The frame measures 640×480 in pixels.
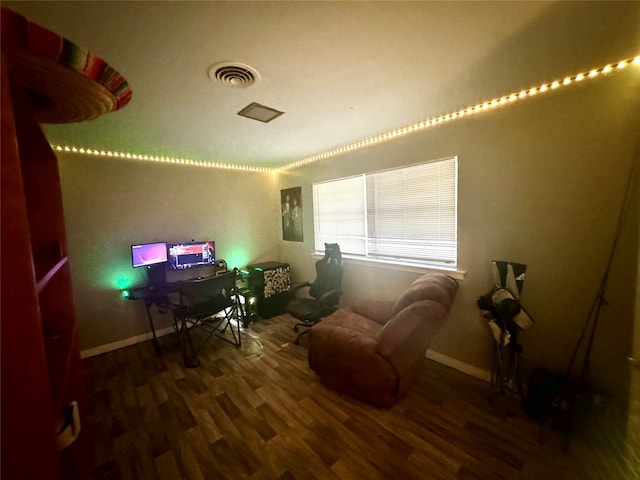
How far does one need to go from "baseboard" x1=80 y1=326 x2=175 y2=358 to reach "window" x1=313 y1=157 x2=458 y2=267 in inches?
104

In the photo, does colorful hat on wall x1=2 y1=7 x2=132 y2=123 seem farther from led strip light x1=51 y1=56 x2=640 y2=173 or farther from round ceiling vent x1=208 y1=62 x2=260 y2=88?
led strip light x1=51 y1=56 x2=640 y2=173

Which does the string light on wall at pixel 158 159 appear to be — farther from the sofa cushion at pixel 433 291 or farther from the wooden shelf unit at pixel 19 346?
the sofa cushion at pixel 433 291

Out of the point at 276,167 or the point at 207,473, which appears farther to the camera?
the point at 276,167

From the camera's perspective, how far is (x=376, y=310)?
263 centimetres

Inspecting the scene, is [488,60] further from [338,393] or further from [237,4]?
[338,393]

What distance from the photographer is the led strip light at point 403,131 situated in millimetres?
1656

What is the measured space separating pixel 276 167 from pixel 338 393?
3.52 metres

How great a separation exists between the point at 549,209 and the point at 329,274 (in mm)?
2304

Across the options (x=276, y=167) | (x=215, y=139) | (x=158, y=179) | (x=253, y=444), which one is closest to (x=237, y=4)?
(x=215, y=139)

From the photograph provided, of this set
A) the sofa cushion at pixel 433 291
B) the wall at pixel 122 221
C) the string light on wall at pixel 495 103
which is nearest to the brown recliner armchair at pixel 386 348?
the sofa cushion at pixel 433 291

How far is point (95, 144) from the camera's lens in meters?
2.70

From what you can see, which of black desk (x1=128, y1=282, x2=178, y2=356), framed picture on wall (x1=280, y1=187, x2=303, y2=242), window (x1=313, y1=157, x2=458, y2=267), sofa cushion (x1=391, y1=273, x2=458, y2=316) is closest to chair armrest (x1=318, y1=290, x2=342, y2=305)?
window (x1=313, y1=157, x2=458, y2=267)

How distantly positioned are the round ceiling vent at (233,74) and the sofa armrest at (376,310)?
227 cm

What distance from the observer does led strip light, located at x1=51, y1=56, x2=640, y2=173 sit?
65.2 inches
